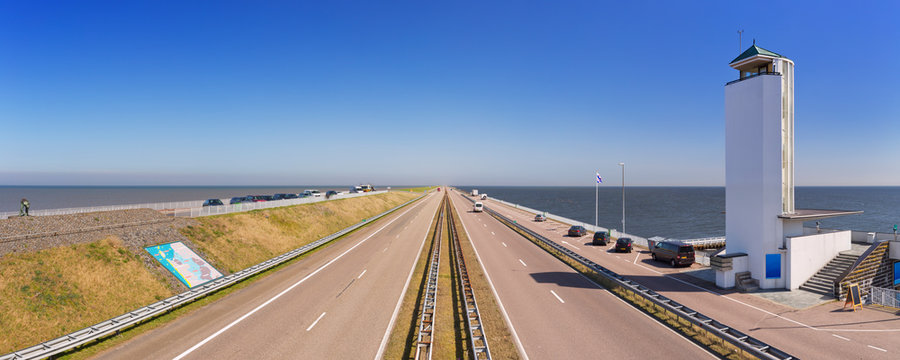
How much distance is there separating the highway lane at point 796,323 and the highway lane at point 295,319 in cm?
1525

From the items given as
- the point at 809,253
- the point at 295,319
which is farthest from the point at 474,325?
the point at 809,253

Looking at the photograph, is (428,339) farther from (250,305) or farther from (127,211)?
(127,211)

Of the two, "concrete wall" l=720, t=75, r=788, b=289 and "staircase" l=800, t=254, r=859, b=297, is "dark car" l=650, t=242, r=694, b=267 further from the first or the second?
"staircase" l=800, t=254, r=859, b=297

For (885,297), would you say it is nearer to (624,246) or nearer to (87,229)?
(624,246)

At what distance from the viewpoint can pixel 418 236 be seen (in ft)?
138

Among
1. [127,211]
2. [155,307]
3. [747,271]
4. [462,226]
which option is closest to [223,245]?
[127,211]

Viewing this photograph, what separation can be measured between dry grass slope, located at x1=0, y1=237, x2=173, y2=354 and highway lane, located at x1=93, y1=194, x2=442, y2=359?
3.39 meters

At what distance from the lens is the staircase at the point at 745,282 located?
20.7 m

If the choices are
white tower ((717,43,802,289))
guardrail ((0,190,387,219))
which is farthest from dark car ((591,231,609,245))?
guardrail ((0,190,387,219))

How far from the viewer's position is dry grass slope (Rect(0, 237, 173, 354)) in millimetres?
14305

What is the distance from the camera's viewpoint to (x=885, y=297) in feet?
59.4

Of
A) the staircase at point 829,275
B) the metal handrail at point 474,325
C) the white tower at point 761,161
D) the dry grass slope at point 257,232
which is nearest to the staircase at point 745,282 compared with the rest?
the white tower at point 761,161

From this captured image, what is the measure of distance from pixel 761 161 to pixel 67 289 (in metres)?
37.1

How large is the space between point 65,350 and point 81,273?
675 cm
